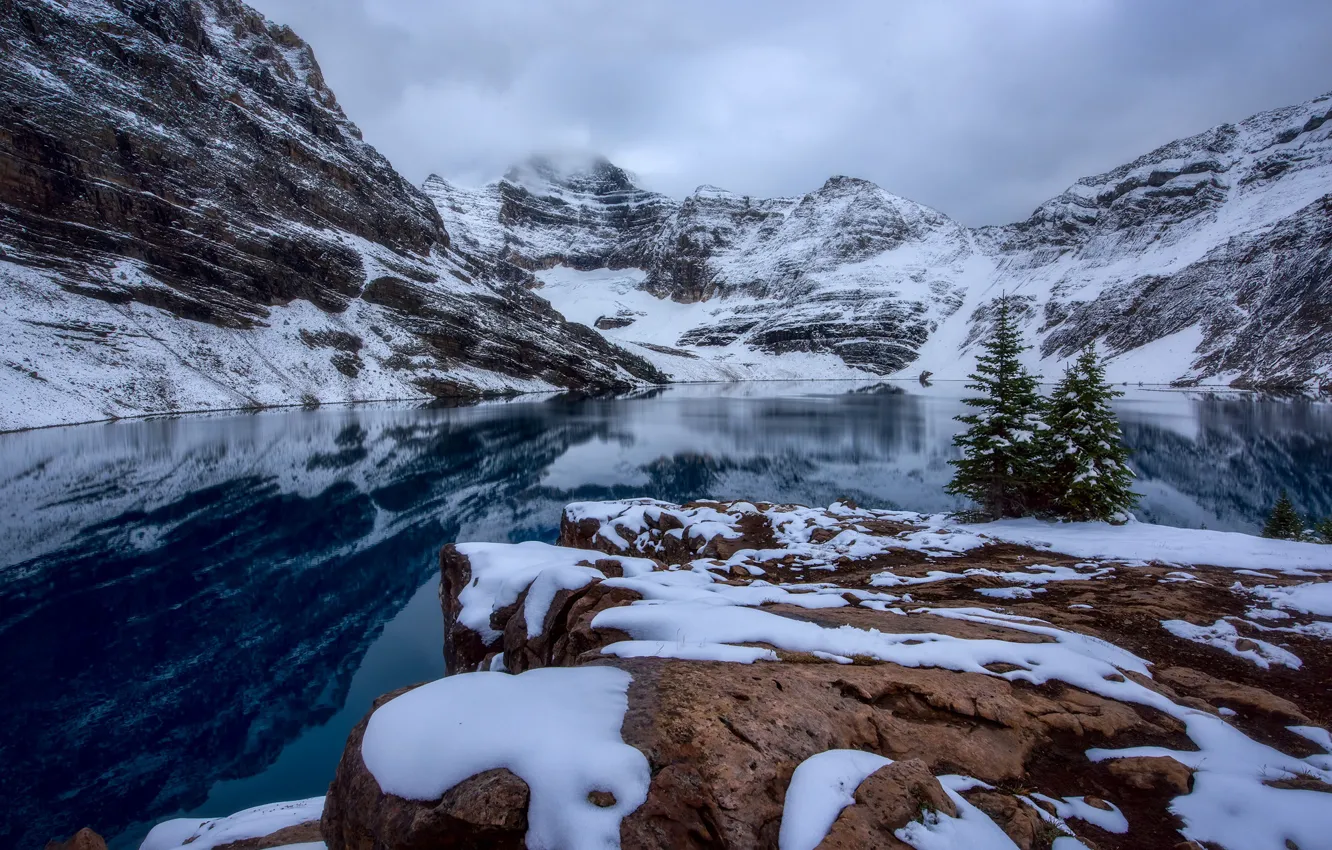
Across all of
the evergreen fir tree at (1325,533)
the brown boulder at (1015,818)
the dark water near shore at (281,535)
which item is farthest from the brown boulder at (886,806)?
the evergreen fir tree at (1325,533)

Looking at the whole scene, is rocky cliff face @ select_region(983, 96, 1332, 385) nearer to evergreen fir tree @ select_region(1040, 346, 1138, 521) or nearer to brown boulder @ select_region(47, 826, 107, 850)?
evergreen fir tree @ select_region(1040, 346, 1138, 521)

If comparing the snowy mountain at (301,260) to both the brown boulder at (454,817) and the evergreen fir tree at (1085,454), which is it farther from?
the brown boulder at (454,817)

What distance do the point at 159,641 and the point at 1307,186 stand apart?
202m

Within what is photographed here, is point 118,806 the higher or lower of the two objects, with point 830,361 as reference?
lower

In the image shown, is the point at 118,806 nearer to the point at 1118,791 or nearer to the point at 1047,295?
the point at 1118,791

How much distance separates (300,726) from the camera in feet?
39.6

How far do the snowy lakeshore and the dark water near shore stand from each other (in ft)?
15.1

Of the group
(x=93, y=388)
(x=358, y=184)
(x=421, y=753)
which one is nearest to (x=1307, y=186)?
(x=421, y=753)

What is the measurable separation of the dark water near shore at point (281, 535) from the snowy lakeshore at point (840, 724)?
461 centimetres

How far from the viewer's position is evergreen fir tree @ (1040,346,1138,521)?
15.6 meters

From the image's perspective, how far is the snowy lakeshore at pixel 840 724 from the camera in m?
3.61

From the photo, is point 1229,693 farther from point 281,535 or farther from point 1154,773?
point 281,535

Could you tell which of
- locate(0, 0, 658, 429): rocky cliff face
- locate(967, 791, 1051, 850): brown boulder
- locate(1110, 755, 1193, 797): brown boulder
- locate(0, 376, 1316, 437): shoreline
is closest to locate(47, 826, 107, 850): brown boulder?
locate(967, 791, 1051, 850): brown boulder

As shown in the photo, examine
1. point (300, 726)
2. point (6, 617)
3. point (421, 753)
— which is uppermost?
point (421, 753)
